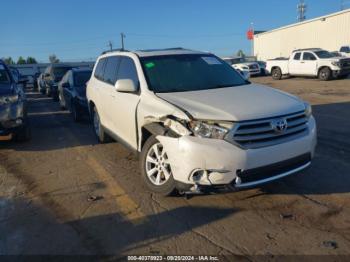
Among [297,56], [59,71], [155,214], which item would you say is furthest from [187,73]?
[297,56]

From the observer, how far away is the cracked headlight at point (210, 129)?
4.01 m

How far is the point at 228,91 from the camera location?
5.13m

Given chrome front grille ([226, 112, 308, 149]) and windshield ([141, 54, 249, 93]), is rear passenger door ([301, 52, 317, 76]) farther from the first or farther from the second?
chrome front grille ([226, 112, 308, 149])

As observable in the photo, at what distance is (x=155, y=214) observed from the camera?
4.29 m

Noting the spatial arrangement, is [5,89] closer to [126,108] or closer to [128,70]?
[128,70]

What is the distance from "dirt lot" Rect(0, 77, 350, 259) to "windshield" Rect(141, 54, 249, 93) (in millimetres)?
1448

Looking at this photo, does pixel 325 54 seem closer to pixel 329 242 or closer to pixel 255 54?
pixel 329 242

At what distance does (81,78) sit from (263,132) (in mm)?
8607

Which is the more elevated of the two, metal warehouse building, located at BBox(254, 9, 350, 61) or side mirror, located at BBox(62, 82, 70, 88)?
metal warehouse building, located at BBox(254, 9, 350, 61)

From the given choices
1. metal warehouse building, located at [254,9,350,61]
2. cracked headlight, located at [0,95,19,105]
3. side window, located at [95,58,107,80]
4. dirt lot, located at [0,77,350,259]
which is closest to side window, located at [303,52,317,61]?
metal warehouse building, located at [254,9,350,61]

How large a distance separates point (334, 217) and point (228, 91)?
205 cm

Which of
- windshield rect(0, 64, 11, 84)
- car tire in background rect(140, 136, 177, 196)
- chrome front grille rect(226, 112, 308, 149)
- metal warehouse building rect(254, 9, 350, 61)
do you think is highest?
metal warehouse building rect(254, 9, 350, 61)

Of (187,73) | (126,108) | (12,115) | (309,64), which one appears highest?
(187,73)

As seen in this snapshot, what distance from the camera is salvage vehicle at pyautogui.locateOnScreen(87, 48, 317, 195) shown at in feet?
13.1
